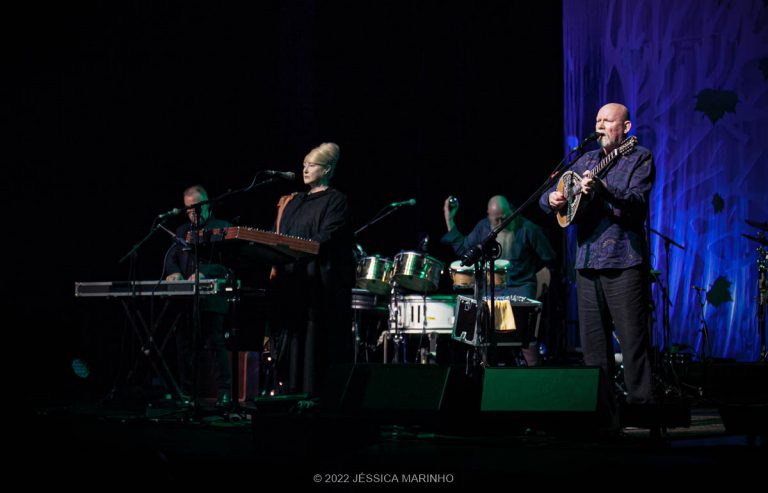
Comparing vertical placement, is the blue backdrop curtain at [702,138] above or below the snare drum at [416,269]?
above

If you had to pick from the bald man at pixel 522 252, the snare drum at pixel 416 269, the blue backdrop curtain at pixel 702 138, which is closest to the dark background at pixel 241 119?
the blue backdrop curtain at pixel 702 138

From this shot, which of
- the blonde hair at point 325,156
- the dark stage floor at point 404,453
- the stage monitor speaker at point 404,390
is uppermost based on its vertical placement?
the blonde hair at point 325,156

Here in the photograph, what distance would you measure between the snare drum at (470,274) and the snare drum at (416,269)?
23 centimetres

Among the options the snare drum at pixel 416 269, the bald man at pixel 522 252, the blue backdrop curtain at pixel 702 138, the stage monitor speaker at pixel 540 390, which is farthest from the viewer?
the blue backdrop curtain at pixel 702 138

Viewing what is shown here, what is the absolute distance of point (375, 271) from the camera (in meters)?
8.19

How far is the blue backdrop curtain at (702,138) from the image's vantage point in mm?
8812

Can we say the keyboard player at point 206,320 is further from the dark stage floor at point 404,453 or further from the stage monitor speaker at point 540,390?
the stage monitor speaker at point 540,390

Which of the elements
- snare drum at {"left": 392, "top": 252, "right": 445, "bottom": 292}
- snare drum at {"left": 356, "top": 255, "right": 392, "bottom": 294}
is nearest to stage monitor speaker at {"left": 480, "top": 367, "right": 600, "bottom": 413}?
snare drum at {"left": 392, "top": 252, "right": 445, "bottom": 292}

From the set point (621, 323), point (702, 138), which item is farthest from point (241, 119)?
point (621, 323)

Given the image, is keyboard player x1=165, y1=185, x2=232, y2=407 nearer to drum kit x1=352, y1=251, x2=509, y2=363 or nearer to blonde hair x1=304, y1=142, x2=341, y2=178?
drum kit x1=352, y1=251, x2=509, y2=363

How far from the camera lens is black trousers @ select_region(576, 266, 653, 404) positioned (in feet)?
13.7

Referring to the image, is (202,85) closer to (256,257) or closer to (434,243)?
→ (434,243)

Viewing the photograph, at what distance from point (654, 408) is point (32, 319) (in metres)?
5.71

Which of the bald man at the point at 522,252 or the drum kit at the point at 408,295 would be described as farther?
the drum kit at the point at 408,295
